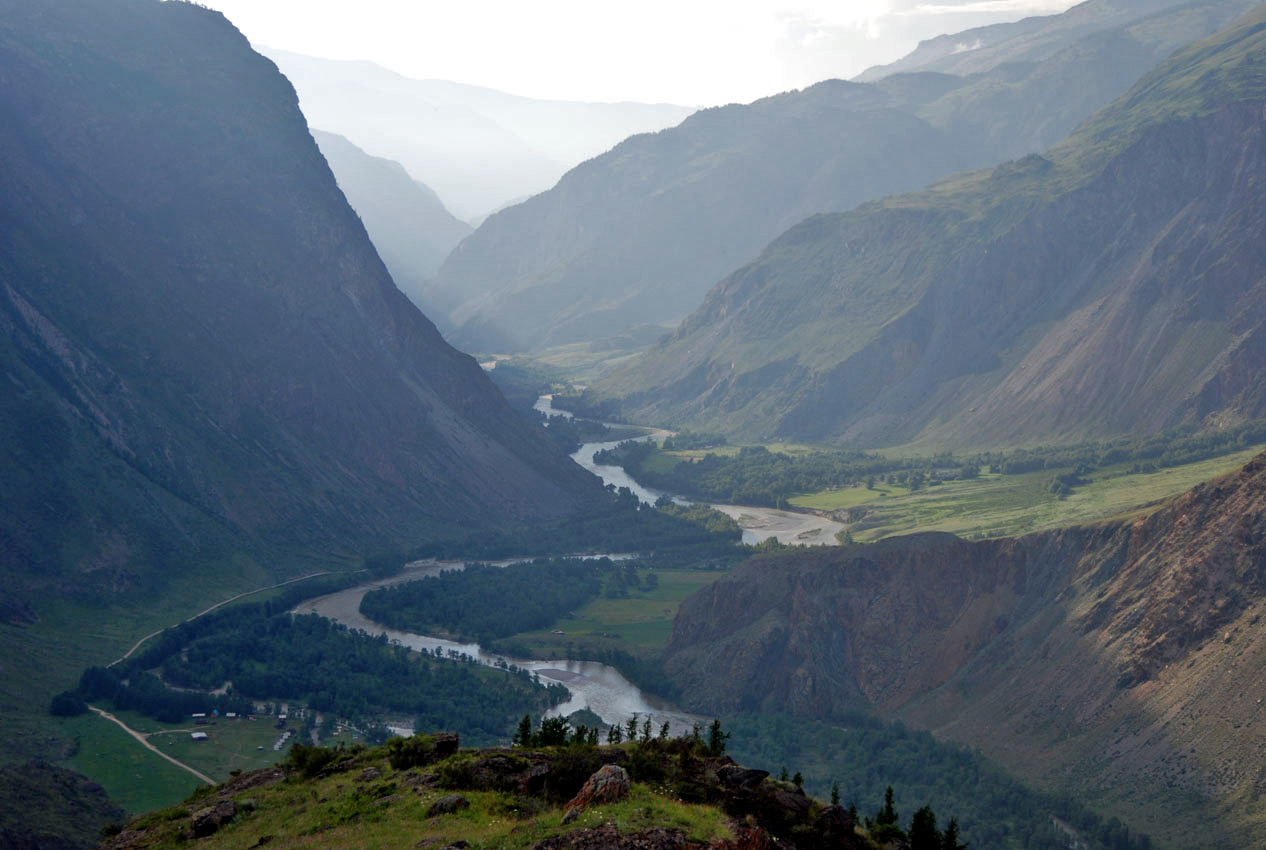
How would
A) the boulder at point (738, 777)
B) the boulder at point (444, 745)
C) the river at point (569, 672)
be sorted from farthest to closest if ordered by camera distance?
1. the river at point (569, 672)
2. the boulder at point (444, 745)
3. the boulder at point (738, 777)

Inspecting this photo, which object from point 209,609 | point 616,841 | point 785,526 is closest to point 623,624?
point 209,609

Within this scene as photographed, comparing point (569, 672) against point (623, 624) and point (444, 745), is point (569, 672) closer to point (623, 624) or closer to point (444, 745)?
point (623, 624)

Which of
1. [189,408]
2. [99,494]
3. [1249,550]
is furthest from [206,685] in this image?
[1249,550]

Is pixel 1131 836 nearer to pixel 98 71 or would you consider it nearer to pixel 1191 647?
pixel 1191 647

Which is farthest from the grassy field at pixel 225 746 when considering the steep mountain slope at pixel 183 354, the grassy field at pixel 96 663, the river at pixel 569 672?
the steep mountain slope at pixel 183 354

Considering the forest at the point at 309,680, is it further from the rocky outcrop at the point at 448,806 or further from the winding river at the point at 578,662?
the rocky outcrop at the point at 448,806

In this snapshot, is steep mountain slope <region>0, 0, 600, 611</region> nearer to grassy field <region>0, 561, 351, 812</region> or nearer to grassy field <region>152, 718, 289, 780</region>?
grassy field <region>0, 561, 351, 812</region>
